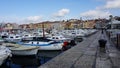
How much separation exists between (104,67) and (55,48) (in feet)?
73.9

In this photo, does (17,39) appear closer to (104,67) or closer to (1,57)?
(1,57)

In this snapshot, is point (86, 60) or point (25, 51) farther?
point (25, 51)

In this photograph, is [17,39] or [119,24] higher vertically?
[119,24]

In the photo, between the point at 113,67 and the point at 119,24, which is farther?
the point at 119,24

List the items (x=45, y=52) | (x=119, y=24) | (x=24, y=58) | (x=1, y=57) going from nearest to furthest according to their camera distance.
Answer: (x=1, y=57) → (x=24, y=58) → (x=45, y=52) → (x=119, y=24)

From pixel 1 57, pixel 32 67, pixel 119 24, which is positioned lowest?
pixel 32 67

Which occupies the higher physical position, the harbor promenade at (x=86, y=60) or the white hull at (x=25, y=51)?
the harbor promenade at (x=86, y=60)

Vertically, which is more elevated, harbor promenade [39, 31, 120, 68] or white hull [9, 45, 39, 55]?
harbor promenade [39, 31, 120, 68]

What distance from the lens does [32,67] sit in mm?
22500

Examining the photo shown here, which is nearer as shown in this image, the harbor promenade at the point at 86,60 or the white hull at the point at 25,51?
the harbor promenade at the point at 86,60

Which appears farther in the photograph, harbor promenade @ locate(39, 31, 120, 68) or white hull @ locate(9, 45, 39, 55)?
white hull @ locate(9, 45, 39, 55)

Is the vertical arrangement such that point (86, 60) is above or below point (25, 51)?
above

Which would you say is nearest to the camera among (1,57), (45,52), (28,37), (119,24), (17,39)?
(1,57)

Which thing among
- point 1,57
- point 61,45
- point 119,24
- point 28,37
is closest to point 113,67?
A: point 1,57
